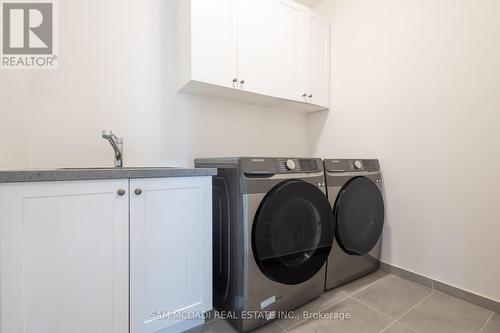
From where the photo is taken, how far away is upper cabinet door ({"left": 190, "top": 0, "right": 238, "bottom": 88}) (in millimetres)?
1464

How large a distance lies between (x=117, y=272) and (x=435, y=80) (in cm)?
218

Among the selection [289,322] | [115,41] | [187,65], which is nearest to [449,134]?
[289,322]

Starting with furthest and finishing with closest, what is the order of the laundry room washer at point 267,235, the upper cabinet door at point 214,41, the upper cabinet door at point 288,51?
the upper cabinet door at point 288,51
the upper cabinet door at point 214,41
the laundry room washer at point 267,235

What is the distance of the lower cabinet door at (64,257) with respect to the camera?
0.78 meters

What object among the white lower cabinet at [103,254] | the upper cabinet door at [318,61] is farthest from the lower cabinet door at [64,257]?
the upper cabinet door at [318,61]

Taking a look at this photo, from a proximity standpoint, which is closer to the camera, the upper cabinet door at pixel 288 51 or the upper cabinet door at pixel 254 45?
the upper cabinet door at pixel 254 45

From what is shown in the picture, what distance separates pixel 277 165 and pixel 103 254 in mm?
886

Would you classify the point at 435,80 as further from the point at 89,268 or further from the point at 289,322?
the point at 89,268

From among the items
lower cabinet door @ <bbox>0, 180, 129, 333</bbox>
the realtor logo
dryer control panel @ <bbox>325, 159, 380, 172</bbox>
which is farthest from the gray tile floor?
the realtor logo

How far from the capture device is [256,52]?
5.58 feet

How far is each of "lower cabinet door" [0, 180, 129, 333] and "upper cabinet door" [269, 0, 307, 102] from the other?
56.2 inches

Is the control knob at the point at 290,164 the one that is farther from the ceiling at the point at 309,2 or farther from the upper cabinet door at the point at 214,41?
the ceiling at the point at 309,2

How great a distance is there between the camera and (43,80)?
133 cm

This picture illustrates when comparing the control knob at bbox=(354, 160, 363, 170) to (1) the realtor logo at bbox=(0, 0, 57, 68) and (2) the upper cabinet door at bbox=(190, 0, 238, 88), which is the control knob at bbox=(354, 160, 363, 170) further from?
(1) the realtor logo at bbox=(0, 0, 57, 68)
